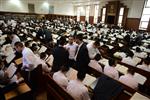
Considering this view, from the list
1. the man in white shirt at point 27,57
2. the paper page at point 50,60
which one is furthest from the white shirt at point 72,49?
the man in white shirt at point 27,57

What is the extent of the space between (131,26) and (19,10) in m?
18.3

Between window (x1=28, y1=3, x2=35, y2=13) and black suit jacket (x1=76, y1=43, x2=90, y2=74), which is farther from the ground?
window (x1=28, y1=3, x2=35, y2=13)

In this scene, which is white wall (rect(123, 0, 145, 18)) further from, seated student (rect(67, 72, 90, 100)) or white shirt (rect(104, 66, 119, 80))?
seated student (rect(67, 72, 90, 100))

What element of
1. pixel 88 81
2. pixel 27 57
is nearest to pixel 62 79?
pixel 88 81

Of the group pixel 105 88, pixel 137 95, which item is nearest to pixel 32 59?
pixel 105 88

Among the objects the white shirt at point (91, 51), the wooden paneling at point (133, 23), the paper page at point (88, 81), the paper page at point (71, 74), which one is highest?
the wooden paneling at point (133, 23)

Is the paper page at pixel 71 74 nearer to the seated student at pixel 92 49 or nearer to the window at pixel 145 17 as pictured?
the seated student at pixel 92 49

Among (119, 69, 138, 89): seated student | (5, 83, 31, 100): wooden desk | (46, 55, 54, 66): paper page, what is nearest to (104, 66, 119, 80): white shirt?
(119, 69, 138, 89): seated student

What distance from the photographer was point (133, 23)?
18047 mm

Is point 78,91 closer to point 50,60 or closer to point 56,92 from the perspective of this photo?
point 56,92

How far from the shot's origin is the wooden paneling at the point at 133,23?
17.6m

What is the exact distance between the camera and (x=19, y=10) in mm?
24844

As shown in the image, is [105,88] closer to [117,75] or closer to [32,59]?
[117,75]

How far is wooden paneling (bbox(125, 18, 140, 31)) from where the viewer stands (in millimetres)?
17611
